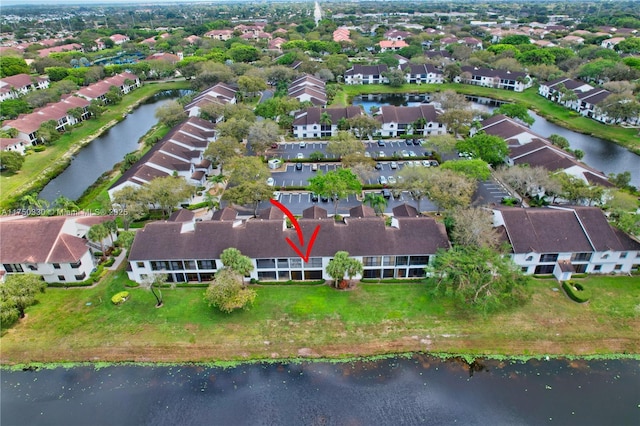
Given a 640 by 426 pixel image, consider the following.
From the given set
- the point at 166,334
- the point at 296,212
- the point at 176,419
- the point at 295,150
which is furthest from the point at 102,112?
the point at 176,419

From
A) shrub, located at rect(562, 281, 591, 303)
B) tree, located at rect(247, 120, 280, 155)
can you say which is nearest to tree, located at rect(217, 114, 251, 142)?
tree, located at rect(247, 120, 280, 155)

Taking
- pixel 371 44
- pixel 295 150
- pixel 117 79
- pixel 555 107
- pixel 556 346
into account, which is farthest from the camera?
pixel 371 44

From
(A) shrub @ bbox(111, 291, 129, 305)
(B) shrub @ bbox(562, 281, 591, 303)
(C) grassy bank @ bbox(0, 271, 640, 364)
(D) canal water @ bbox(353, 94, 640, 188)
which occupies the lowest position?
(C) grassy bank @ bbox(0, 271, 640, 364)

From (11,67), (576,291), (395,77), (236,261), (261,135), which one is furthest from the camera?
(11,67)

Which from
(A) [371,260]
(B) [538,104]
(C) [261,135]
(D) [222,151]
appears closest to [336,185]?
(A) [371,260]

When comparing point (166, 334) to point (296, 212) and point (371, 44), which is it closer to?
point (296, 212)

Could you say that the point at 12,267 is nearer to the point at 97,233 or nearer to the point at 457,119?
the point at 97,233

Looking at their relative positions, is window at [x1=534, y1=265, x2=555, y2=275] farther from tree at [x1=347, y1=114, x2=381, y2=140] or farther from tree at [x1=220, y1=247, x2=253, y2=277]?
tree at [x1=347, y1=114, x2=381, y2=140]
